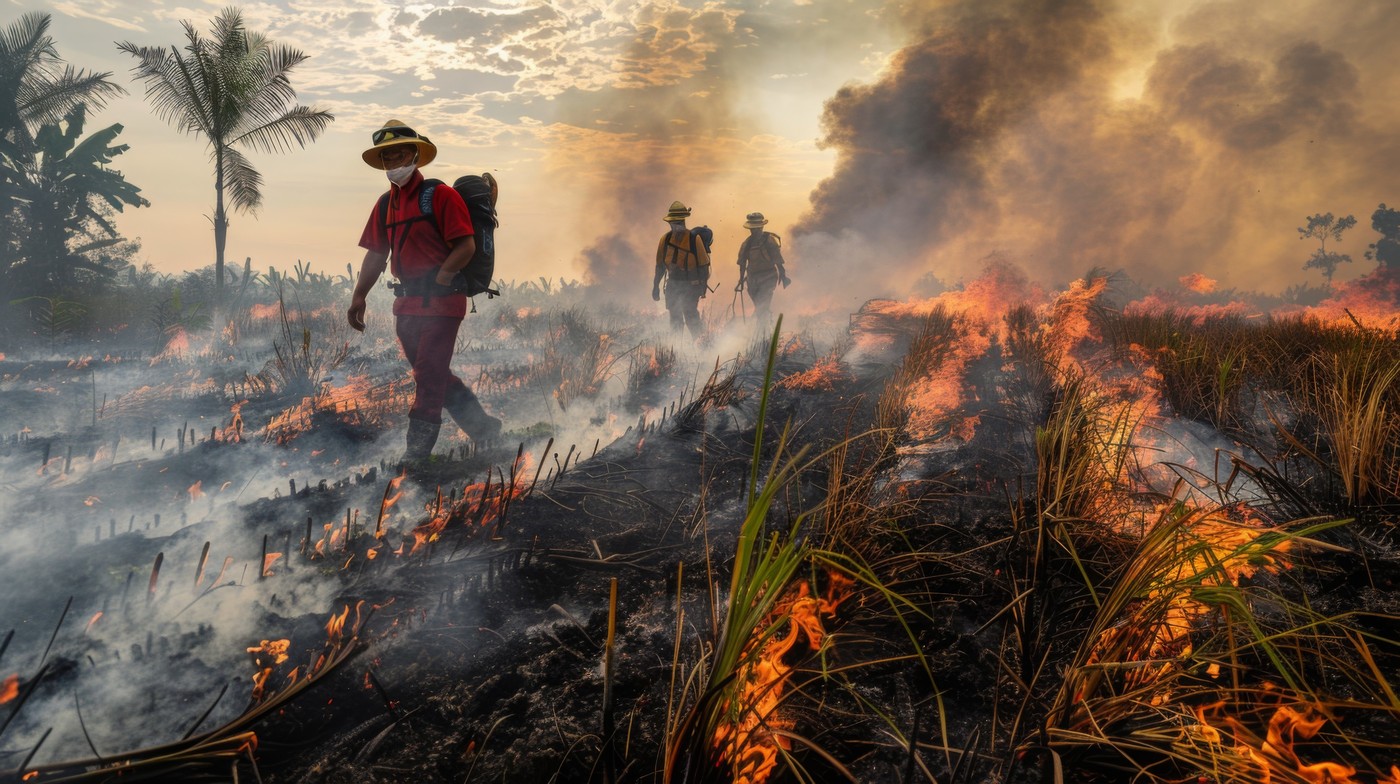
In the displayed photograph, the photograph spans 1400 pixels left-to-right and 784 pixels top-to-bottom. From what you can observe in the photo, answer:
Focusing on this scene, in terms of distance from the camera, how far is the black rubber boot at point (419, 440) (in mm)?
4797

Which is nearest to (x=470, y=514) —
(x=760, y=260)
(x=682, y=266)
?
(x=682, y=266)

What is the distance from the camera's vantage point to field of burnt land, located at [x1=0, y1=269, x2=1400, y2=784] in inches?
71.0

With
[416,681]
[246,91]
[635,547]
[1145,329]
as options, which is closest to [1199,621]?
[635,547]

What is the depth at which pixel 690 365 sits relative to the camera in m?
9.59

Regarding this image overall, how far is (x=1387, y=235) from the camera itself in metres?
20.7

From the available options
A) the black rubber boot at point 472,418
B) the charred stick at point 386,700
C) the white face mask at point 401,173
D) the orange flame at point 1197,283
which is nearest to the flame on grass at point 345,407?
the black rubber boot at point 472,418

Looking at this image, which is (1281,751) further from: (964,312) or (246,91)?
(246,91)

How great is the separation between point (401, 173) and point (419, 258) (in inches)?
23.9

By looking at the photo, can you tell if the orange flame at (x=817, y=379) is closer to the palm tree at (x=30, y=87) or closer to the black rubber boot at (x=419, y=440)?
the black rubber boot at (x=419, y=440)

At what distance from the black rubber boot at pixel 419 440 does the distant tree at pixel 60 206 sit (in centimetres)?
1366

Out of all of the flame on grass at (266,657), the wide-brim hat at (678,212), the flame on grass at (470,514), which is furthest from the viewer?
the wide-brim hat at (678,212)

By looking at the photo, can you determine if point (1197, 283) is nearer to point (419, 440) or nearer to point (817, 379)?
point (817, 379)

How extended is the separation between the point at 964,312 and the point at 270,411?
8.70 metres

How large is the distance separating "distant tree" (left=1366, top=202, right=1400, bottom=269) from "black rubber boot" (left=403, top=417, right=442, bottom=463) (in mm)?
28313
